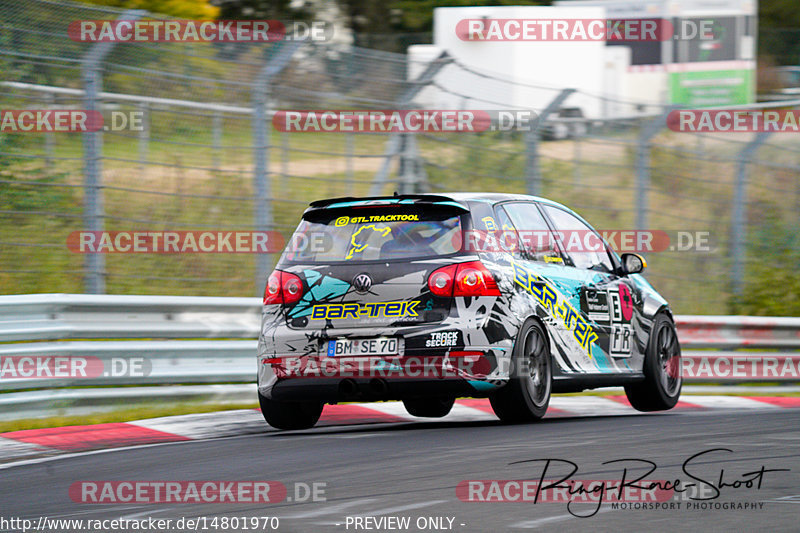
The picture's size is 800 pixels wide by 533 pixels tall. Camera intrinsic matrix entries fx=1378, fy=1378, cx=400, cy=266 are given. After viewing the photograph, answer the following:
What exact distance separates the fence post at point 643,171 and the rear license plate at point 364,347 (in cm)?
690

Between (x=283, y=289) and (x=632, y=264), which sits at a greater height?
(x=632, y=264)

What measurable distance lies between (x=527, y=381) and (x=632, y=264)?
82.3 inches

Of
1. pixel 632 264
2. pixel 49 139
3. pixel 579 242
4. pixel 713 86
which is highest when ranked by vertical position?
pixel 713 86

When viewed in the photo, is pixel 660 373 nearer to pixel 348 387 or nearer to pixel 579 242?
pixel 579 242

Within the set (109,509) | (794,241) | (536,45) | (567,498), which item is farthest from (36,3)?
(536,45)

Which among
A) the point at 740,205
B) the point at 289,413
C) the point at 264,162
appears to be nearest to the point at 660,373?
the point at 289,413

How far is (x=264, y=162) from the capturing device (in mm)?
12078

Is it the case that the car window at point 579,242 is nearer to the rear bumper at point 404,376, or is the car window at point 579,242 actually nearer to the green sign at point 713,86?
the rear bumper at point 404,376

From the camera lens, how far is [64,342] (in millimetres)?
9930

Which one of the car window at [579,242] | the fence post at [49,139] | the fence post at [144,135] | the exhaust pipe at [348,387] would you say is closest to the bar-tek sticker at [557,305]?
the car window at [579,242]

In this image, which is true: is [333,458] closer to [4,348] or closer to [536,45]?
[4,348]

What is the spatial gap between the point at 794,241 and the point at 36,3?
1017 centimetres

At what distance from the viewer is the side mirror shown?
1062 cm

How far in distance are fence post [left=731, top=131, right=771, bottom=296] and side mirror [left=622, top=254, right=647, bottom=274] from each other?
554 cm
